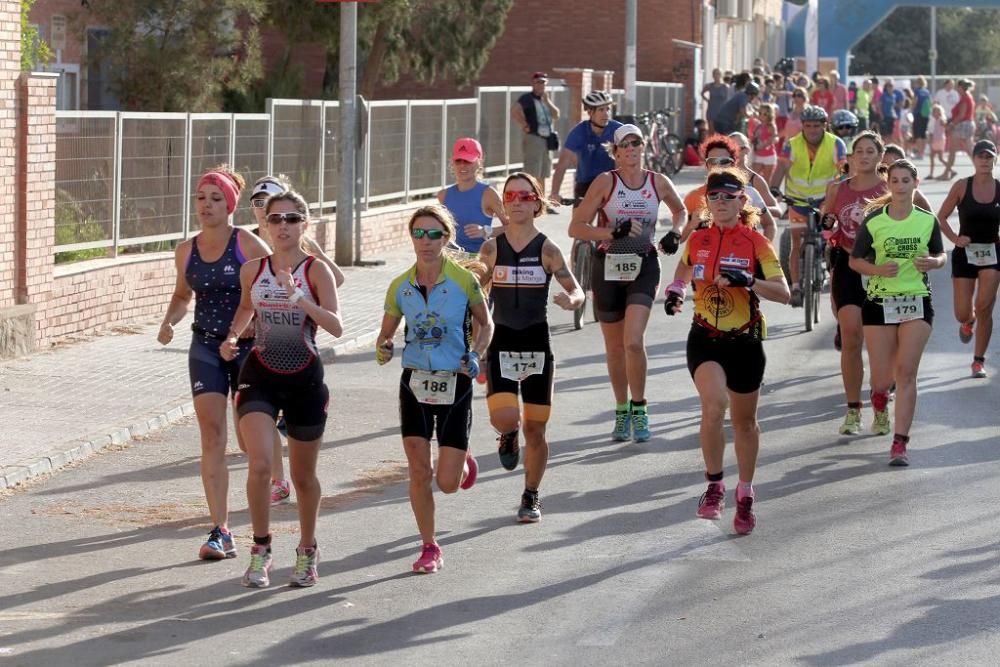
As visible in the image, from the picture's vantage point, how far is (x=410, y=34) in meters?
32.1

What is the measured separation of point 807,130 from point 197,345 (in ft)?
28.8

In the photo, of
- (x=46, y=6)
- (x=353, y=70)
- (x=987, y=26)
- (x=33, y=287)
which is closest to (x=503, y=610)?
(x=33, y=287)

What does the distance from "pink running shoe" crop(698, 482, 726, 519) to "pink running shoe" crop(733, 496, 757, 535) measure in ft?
0.47

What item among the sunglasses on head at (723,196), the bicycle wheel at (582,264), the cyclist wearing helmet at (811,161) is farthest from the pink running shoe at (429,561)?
the cyclist wearing helmet at (811,161)

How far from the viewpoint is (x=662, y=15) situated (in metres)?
45.6

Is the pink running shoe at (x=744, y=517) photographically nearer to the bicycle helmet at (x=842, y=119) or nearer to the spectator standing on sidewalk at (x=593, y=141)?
the spectator standing on sidewalk at (x=593, y=141)

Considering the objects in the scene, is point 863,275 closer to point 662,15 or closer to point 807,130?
point 807,130

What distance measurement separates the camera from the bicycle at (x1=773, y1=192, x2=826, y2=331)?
16.4 m

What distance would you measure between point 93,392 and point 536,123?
16.2 meters

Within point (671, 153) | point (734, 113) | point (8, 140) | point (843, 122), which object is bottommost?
point (8, 140)

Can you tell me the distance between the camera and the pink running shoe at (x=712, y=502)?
8.86 metres

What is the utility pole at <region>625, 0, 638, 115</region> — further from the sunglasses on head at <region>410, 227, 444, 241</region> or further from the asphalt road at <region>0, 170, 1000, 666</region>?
the sunglasses on head at <region>410, 227, 444, 241</region>

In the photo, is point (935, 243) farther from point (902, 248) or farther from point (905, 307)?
point (905, 307)

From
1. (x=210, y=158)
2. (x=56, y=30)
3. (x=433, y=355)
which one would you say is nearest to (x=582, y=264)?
(x=210, y=158)
